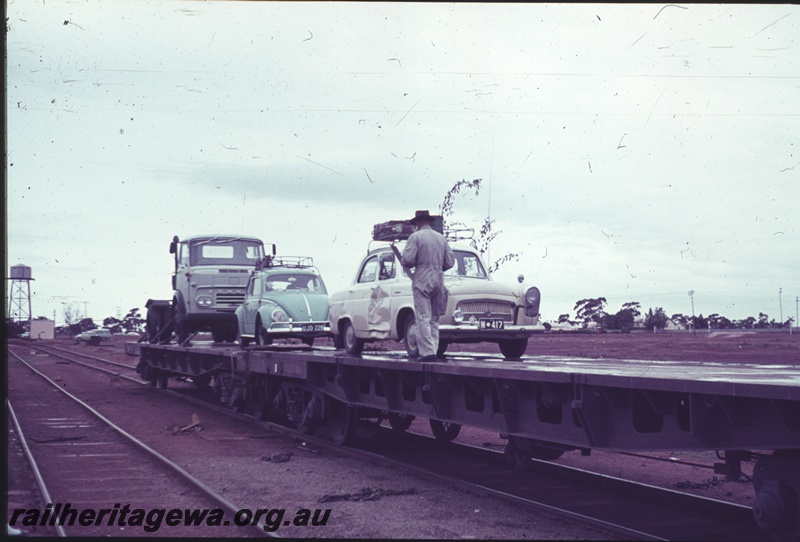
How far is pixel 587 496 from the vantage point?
9047mm

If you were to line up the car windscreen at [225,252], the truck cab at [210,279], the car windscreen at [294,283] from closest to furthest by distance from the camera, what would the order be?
the car windscreen at [294,283], the truck cab at [210,279], the car windscreen at [225,252]

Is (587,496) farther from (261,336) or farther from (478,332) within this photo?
(261,336)

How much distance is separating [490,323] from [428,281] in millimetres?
1431

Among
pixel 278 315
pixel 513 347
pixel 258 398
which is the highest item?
pixel 278 315

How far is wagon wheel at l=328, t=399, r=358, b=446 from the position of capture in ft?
41.3

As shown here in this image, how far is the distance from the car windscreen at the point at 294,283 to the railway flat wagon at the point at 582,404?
3.04 meters

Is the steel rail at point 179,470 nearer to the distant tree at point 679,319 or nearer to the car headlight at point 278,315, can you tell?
the car headlight at point 278,315

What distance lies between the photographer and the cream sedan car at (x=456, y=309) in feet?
36.8

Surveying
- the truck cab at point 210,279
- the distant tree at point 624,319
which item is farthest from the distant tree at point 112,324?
the truck cab at point 210,279

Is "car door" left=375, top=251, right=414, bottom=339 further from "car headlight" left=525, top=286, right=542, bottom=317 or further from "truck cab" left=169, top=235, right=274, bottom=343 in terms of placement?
"truck cab" left=169, top=235, right=274, bottom=343

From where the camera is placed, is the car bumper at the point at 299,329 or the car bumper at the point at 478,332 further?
the car bumper at the point at 299,329

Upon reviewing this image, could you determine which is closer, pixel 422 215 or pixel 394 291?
pixel 422 215

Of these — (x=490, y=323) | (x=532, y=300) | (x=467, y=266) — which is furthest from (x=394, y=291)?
(x=532, y=300)

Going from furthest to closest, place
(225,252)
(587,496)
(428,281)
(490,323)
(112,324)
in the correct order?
(112,324), (225,252), (490,323), (428,281), (587,496)
